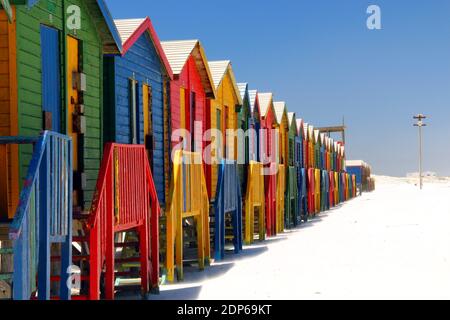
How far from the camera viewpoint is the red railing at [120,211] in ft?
25.5

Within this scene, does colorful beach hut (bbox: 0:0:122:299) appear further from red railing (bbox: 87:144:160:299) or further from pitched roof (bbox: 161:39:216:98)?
pitched roof (bbox: 161:39:216:98)

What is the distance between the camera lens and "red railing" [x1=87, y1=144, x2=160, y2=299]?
7.79 meters

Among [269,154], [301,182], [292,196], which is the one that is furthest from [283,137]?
[292,196]

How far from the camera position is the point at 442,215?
25.8 metres

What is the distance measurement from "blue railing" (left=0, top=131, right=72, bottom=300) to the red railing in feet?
2.89

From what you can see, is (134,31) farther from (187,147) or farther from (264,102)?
(264,102)

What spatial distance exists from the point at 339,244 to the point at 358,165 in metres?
56.6

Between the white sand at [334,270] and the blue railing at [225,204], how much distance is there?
0.33m

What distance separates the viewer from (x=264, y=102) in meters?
23.6

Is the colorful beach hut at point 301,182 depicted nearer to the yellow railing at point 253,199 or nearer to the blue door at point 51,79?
the yellow railing at point 253,199

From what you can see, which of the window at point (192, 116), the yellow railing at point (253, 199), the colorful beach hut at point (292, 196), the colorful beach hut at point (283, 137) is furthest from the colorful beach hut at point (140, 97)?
the colorful beach hut at point (292, 196)

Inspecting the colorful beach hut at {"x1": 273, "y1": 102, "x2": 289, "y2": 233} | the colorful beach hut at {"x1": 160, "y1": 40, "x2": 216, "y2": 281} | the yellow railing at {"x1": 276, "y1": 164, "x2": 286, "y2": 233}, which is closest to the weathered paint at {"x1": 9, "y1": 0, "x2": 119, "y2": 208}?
the colorful beach hut at {"x1": 160, "y1": 40, "x2": 216, "y2": 281}
